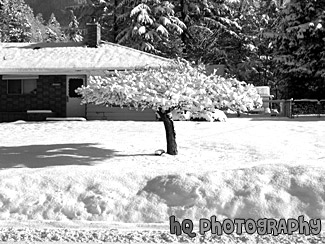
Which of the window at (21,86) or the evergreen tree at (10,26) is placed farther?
the evergreen tree at (10,26)

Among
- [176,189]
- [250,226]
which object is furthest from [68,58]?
[250,226]

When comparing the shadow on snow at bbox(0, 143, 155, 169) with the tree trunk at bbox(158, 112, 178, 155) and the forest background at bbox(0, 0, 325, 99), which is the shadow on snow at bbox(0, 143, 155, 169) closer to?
the tree trunk at bbox(158, 112, 178, 155)

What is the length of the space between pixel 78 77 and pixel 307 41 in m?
15.3

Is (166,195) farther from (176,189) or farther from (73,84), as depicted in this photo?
(73,84)

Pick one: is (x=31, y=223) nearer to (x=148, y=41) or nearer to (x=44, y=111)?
(x=44, y=111)

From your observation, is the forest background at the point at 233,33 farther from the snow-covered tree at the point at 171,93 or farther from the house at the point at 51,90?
the snow-covered tree at the point at 171,93

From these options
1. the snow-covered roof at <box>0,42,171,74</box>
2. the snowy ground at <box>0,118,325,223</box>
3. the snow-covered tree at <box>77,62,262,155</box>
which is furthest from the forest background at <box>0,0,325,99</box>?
the snowy ground at <box>0,118,325,223</box>

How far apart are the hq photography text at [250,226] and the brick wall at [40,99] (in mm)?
15669

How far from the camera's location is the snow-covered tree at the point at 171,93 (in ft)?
31.4

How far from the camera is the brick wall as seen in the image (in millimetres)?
20719

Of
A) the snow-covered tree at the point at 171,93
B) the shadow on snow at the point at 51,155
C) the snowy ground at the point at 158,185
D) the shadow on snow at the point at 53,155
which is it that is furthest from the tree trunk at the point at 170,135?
the shadow on snow at the point at 51,155

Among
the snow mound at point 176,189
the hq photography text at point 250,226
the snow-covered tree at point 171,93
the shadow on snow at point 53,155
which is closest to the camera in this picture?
the hq photography text at point 250,226

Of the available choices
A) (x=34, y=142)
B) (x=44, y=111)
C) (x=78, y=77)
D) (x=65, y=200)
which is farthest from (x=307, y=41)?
(x=65, y=200)

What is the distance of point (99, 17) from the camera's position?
3400 cm
